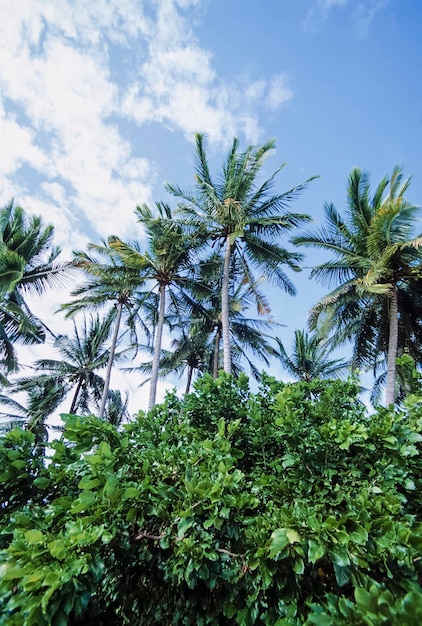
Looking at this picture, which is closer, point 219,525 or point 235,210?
point 219,525

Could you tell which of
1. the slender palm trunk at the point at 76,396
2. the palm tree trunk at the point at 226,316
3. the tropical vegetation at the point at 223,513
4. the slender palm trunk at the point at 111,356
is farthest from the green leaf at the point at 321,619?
the slender palm trunk at the point at 76,396

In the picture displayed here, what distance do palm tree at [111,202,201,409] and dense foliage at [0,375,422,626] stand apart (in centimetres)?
933

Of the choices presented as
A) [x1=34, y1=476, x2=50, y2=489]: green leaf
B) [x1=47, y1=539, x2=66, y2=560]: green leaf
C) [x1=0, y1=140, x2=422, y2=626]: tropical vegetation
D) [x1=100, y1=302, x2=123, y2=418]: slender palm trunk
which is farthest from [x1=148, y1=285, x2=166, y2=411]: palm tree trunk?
[x1=47, y1=539, x2=66, y2=560]: green leaf

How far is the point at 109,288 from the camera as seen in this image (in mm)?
15102

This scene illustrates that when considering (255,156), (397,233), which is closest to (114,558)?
(397,233)

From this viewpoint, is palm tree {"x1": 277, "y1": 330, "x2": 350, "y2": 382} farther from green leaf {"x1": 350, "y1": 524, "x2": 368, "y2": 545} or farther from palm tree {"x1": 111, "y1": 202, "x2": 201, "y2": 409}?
green leaf {"x1": 350, "y1": 524, "x2": 368, "y2": 545}

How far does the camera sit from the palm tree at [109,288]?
13.9 meters

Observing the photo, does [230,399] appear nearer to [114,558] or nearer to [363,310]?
[114,558]

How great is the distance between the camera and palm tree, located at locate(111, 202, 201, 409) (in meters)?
12.4

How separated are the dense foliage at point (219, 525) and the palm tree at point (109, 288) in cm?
1126

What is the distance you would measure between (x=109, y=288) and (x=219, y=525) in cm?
1400

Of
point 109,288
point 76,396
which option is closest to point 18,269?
point 109,288

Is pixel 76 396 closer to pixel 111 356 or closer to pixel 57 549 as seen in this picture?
pixel 111 356

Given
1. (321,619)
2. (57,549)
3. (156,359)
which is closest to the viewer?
(321,619)
